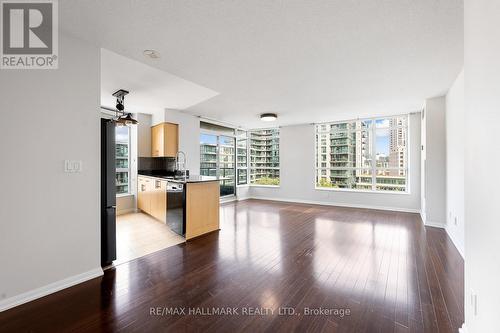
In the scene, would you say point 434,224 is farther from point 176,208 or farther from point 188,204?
point 176,208

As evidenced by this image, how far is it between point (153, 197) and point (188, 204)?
1.67 metres

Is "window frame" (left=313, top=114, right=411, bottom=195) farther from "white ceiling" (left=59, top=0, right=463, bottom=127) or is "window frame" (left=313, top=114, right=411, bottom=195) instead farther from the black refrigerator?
the black refrigerator

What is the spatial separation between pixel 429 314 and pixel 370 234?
7.35 ft

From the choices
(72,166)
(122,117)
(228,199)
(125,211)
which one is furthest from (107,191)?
(228,199)

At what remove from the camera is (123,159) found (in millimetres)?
5930

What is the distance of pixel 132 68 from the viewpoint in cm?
323

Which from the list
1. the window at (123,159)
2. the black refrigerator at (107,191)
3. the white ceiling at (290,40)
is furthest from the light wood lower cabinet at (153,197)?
the white ceiling at (290,40)

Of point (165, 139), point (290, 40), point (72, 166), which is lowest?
point (72, 166)

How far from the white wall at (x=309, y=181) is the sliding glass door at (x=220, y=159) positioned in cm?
115

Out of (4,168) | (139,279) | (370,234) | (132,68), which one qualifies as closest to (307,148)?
(370,234)

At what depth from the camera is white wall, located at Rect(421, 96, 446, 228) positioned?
4359mm

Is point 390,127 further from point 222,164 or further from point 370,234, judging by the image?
point 222,164

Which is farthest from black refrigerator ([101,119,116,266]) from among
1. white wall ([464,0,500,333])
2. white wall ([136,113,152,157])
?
white wall ([464,0,500,333])

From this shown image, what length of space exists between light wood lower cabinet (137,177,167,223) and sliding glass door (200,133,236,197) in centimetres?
172
